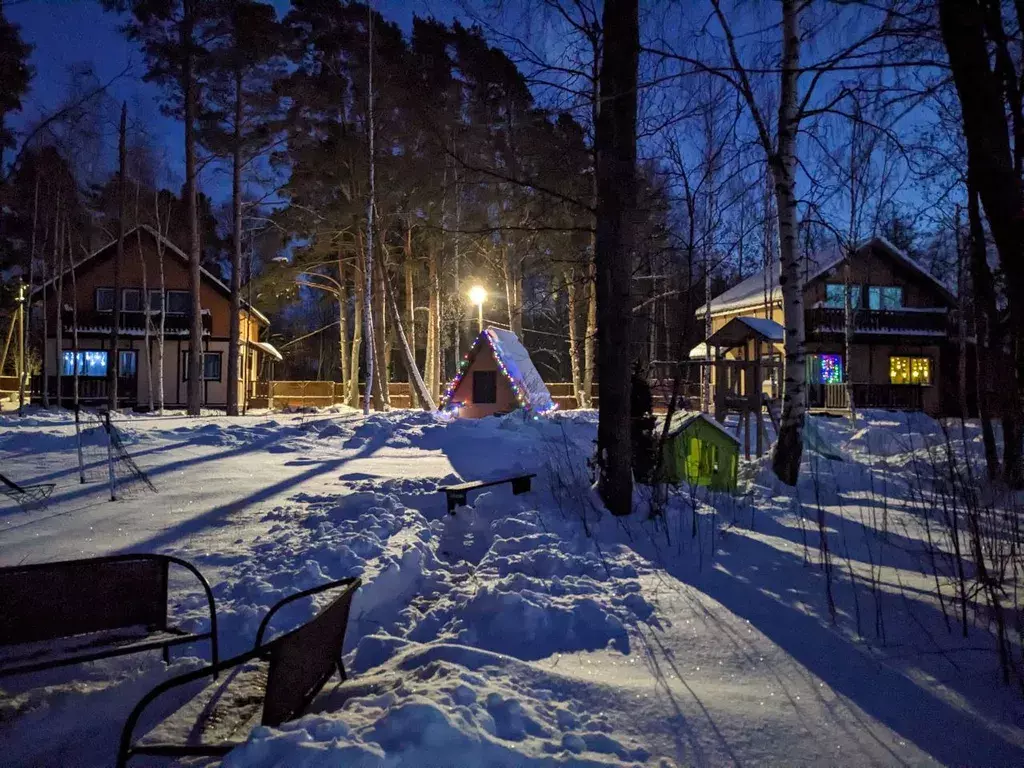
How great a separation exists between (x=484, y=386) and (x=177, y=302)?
Result: 843 inches

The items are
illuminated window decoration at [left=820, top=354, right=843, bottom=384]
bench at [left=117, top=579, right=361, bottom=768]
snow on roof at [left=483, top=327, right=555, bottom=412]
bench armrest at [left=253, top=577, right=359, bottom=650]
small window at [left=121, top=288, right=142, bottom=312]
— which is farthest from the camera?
small window at [left=121, top=288, right=142, bottom=312]

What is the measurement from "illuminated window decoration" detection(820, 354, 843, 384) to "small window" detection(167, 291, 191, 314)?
102 ft

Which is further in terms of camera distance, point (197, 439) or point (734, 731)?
point (197, 439)

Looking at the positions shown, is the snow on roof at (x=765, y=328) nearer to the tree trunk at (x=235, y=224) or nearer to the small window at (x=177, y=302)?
the tree trunk at (x=235, y=224)

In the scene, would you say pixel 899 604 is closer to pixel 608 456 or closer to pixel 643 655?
pixel 643 655

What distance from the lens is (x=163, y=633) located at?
3.60 meters

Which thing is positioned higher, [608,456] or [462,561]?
[608,456]

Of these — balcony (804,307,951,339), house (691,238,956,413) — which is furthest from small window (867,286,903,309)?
balcony (804,307,951,339)

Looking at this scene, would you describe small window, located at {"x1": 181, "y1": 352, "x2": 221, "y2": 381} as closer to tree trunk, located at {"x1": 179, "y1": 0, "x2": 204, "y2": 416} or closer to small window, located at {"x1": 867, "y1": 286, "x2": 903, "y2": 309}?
tree trunk, located at {"x1": 179, "y1": 0, "x2": 204, "y2": 416}

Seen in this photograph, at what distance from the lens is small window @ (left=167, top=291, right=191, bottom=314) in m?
34.4

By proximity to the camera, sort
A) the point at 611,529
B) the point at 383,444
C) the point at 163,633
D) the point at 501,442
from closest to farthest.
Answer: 1. the point at 163,633
2. the point at 611,529
3. the point at 501,442
4. the point at 383,444

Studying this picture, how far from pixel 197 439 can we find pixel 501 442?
6.38 meters

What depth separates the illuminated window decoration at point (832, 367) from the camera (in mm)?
29531

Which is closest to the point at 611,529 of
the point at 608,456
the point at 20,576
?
the point at 608,456
